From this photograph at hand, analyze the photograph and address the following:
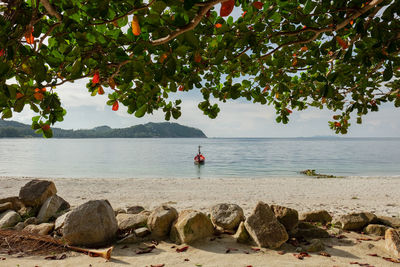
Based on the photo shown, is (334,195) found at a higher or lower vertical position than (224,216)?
lower

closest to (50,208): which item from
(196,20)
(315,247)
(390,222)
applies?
(315,247)

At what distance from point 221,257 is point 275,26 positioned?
3.51m

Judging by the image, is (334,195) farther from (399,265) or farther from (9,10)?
(9,10)

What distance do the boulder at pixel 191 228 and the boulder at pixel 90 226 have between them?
122 centimetres


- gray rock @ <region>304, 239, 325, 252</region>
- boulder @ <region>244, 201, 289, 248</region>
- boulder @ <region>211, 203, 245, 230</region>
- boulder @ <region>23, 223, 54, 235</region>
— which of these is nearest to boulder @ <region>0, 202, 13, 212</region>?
boulder @ <region>23, 223, 54, 235</region>

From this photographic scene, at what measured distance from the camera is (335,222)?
5602 millimetres

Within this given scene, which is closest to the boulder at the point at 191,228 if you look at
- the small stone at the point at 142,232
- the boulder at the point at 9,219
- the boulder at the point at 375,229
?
the small stone at the point at 142,232

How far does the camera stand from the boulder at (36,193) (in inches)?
269

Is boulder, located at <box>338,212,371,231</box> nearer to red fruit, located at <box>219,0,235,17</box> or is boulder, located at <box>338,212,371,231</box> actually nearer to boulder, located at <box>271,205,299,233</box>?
boulder, located at <box>271,205,299,233</box>

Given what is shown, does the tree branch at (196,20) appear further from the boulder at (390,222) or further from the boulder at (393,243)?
the boulder at (390,222)

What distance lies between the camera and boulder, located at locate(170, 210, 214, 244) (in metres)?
4.66

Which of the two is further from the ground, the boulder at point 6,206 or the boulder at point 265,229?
the boulder at point 265,229

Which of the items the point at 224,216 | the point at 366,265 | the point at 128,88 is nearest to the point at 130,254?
the point at 224,216

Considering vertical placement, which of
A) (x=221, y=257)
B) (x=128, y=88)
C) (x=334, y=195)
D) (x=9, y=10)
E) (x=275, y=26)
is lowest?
(x=334, y=195)
